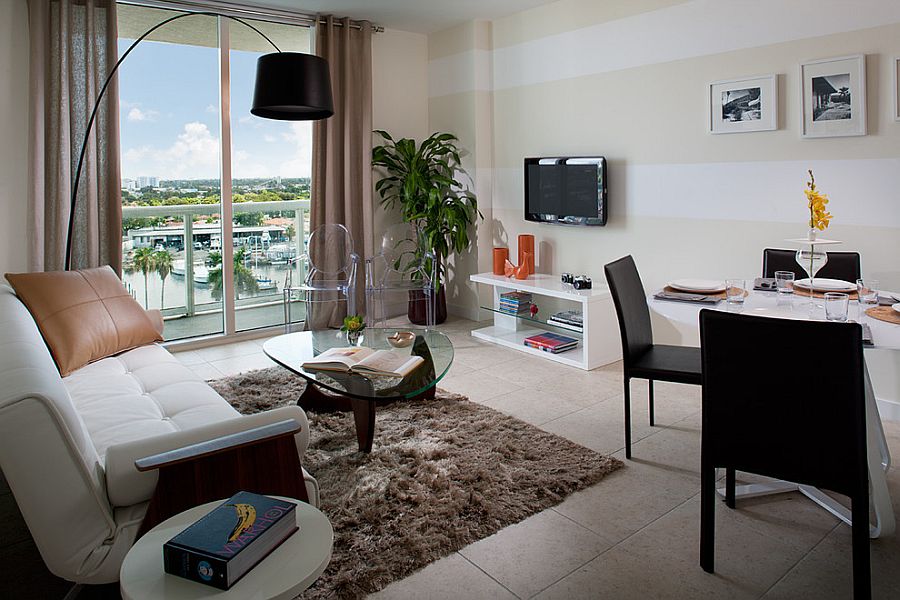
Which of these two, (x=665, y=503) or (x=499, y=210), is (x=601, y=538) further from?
(x=499, y=210)

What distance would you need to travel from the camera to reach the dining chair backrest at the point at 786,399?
180 centimetres

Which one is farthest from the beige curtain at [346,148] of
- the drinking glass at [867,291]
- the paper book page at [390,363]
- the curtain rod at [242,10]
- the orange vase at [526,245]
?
the drinking glass at [867,291]

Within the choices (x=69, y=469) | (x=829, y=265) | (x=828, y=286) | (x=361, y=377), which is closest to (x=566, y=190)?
(x=829, y=265)

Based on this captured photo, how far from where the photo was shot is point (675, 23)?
414 centimetres

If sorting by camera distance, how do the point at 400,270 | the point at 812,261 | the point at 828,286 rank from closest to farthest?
1. the point at 812,261
2. the point at 828,286
3. the point at 400,270

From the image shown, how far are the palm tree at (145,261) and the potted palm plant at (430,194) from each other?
A: 1.91 meters

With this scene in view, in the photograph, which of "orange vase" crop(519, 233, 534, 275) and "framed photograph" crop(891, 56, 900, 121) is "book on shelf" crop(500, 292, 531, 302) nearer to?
"orange vase" crop(519, 233, 534, 275)

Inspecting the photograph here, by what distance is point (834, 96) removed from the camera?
3.40m

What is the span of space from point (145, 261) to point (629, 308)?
3.55 metres

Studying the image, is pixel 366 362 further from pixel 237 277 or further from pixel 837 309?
pixel 237 277

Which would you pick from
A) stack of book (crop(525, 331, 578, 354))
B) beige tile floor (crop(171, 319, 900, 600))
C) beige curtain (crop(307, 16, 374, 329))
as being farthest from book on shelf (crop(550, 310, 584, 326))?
beige curtain (crop(307, 16, 374, 329))

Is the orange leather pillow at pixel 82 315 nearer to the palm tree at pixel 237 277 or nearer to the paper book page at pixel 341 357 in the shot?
the paper book page at pixel 341 357

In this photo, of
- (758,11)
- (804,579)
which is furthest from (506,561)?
(758,11)

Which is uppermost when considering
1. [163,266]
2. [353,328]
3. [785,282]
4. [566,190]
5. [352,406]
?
[566,190]
